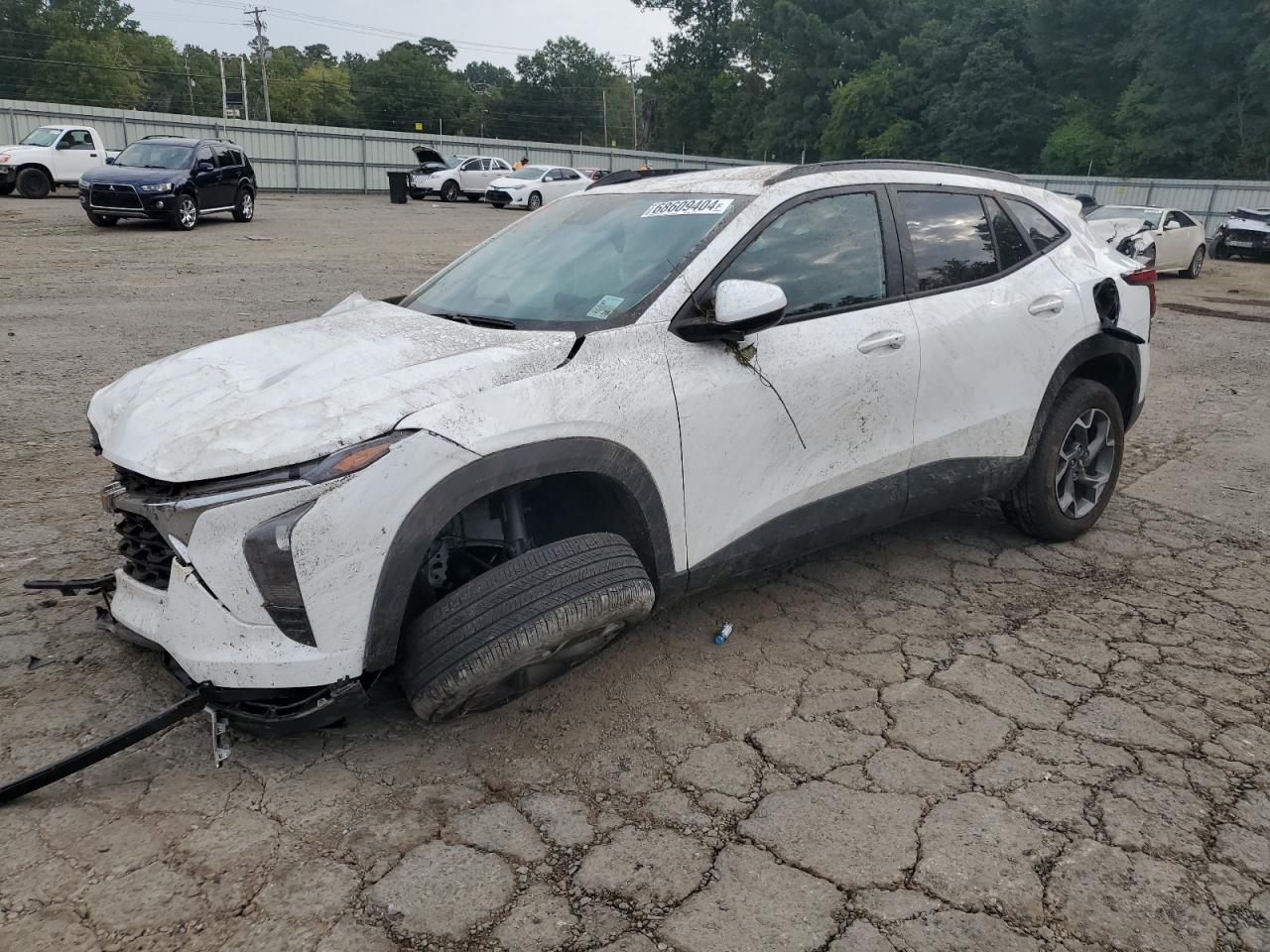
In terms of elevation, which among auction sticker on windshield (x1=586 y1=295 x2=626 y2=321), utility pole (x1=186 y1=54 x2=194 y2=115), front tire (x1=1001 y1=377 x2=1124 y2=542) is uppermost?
utility pole (x1=186 y1=54 x2=194 y2=115)

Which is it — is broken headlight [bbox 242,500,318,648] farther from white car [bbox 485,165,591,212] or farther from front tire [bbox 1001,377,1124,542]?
white car [bbox 485,165,591,212]

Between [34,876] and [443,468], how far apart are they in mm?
1402

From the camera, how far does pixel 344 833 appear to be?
8.48 ft

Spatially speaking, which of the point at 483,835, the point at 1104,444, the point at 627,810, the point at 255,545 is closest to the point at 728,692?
the point at 627,810

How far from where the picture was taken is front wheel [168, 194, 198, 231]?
17562 millimetres

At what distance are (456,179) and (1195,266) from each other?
22.8m

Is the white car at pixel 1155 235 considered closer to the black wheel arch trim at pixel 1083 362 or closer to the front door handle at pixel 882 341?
the black wheel arch trim at pixel 1083 362

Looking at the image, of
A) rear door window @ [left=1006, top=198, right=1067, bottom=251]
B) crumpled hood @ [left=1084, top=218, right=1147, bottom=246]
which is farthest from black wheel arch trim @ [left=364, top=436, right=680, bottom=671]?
crumpled hood @ [left=1084, top=218, right=1147, bottom=246]

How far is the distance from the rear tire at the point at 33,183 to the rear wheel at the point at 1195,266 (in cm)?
2452

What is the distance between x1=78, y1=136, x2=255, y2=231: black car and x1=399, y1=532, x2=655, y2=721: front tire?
1715 cm

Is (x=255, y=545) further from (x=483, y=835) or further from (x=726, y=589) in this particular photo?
(x=726, y=589)

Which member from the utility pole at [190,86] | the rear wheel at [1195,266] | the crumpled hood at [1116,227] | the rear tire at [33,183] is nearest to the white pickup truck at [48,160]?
the rear tire at [33,183]

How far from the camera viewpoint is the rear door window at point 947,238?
13.0 feet

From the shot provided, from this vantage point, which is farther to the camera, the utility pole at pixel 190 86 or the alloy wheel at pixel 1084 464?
the utility pole at pixel 190 86
